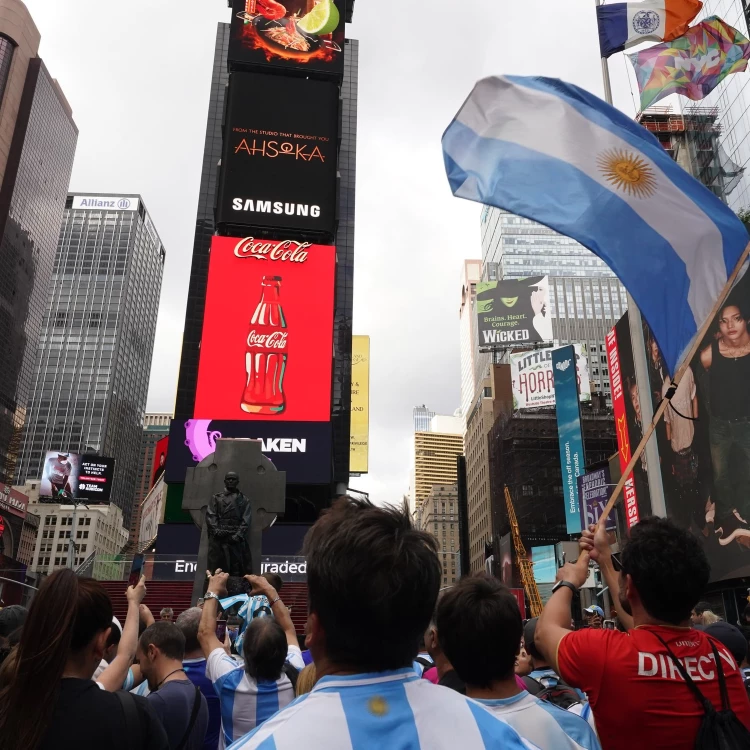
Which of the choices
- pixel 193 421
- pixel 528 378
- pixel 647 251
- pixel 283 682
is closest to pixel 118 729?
→ pixel 283 682

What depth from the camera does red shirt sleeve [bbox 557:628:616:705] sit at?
2.88m

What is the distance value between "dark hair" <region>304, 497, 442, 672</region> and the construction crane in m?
57.2

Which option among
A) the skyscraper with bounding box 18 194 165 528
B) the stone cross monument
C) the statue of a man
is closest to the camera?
the statue of a man

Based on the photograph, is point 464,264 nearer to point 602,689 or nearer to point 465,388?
point 465,388

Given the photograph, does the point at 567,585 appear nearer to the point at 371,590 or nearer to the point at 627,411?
the point at 371,590

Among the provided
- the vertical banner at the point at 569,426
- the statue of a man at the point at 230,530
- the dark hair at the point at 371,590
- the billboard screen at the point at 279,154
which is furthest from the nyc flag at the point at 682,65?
the vertical banner at the point at 569,426

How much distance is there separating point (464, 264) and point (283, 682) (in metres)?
160

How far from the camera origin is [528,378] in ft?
240

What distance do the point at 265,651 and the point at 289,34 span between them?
46.9m

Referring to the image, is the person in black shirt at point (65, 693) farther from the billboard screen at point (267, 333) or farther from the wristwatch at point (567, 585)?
the billboard screen at point (267, 333)

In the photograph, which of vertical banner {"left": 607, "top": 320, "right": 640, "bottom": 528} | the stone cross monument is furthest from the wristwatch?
vertical banner {"left": 607, "top": 320, "right": 640, "bottom": 528}

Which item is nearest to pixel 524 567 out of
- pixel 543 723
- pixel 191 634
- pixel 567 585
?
pixel 191 634

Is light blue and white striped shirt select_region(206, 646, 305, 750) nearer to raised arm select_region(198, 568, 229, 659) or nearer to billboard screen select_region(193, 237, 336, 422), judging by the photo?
raised arm select_region(198, 568, 229, 659)

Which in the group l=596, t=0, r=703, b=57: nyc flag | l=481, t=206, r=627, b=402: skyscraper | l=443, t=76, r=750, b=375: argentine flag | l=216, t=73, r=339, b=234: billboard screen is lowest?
l=443, t=76, r=750, b=375: argentine flag
